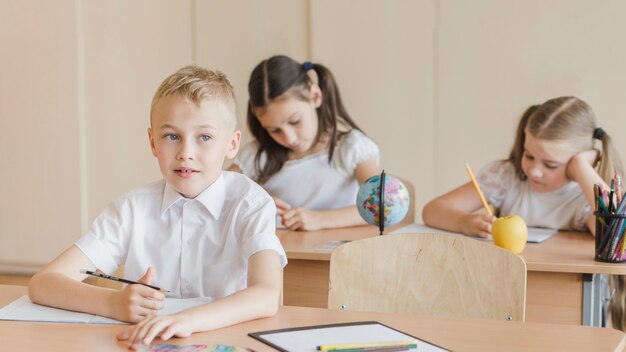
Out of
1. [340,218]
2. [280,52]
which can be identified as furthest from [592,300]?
[280,52]

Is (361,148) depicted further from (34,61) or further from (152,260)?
(34,61)

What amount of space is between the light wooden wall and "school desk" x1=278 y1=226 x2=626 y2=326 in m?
1.80

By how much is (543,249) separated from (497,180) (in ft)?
2.16

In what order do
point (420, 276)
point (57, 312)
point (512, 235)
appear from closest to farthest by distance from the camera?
point (57, 312)
point (420, 276)
point (512, 235)

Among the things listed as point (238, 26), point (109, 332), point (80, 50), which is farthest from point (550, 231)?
point (80, 50)

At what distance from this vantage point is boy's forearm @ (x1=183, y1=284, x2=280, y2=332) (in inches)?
56.2

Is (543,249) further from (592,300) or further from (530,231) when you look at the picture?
(530,231)

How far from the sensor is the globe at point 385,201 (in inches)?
97.4

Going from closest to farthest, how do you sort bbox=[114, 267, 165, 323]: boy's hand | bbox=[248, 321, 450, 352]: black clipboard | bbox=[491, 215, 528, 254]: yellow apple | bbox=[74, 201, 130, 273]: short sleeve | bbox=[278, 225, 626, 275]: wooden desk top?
bbox=[248, 321, 450, 352]: black clipboard < bbox=[114, 267, 165, 323]: boy's hand < bbox=[74, 201, 130, 273]: short sleeve < bbox=[278, 225, 626, 275]: wooden desk top < bbox=[491, 215, 528, 254]: yellow apple

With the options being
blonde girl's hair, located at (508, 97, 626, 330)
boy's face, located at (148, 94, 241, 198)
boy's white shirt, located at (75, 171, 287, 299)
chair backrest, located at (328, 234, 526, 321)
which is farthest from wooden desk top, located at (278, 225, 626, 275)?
boy's face, located at (148, 94, 241, 198)

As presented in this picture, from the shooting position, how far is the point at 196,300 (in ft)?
5.35

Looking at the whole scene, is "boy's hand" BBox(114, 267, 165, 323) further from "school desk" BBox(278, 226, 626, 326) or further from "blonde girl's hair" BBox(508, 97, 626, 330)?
"blonde girl's hair" BBox(508, 97, 626, 330)

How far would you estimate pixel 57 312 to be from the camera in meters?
1.58

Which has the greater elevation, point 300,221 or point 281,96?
→ point 281,96
